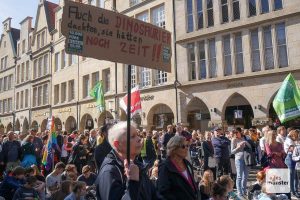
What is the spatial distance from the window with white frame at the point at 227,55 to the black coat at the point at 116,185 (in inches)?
746

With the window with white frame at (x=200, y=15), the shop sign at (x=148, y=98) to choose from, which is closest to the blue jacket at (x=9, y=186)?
the window with white frame at (x=200, y=15)

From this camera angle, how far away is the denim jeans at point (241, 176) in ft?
30.6

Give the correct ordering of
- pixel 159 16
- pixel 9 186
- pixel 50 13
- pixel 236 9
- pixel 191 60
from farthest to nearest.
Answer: pixel 50 13 → pixel 159 16 → pixel 191 60 → pixel 236 9 → pixel 9 186

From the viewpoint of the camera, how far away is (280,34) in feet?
62.2

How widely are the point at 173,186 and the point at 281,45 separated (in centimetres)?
1712

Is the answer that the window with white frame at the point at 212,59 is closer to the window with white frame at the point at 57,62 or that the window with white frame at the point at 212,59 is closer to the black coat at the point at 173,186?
the black coat at the point at 173,186

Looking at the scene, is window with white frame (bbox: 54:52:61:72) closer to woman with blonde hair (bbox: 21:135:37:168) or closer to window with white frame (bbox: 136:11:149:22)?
window with white frame (bbox: 136:11:149:22)

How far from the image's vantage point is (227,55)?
69.2ft

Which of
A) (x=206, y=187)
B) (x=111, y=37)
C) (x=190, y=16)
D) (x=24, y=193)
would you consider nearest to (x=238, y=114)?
(x=190, y=16)

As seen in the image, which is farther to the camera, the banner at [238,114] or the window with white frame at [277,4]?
the banner at [238,114]

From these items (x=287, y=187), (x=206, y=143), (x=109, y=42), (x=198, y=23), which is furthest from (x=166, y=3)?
(x=109, y=42)

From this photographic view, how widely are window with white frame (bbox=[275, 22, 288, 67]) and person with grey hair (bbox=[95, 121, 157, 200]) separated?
1758cm

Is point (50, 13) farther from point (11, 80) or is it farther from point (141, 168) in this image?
point (141, 168)

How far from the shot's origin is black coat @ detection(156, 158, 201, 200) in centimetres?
361
